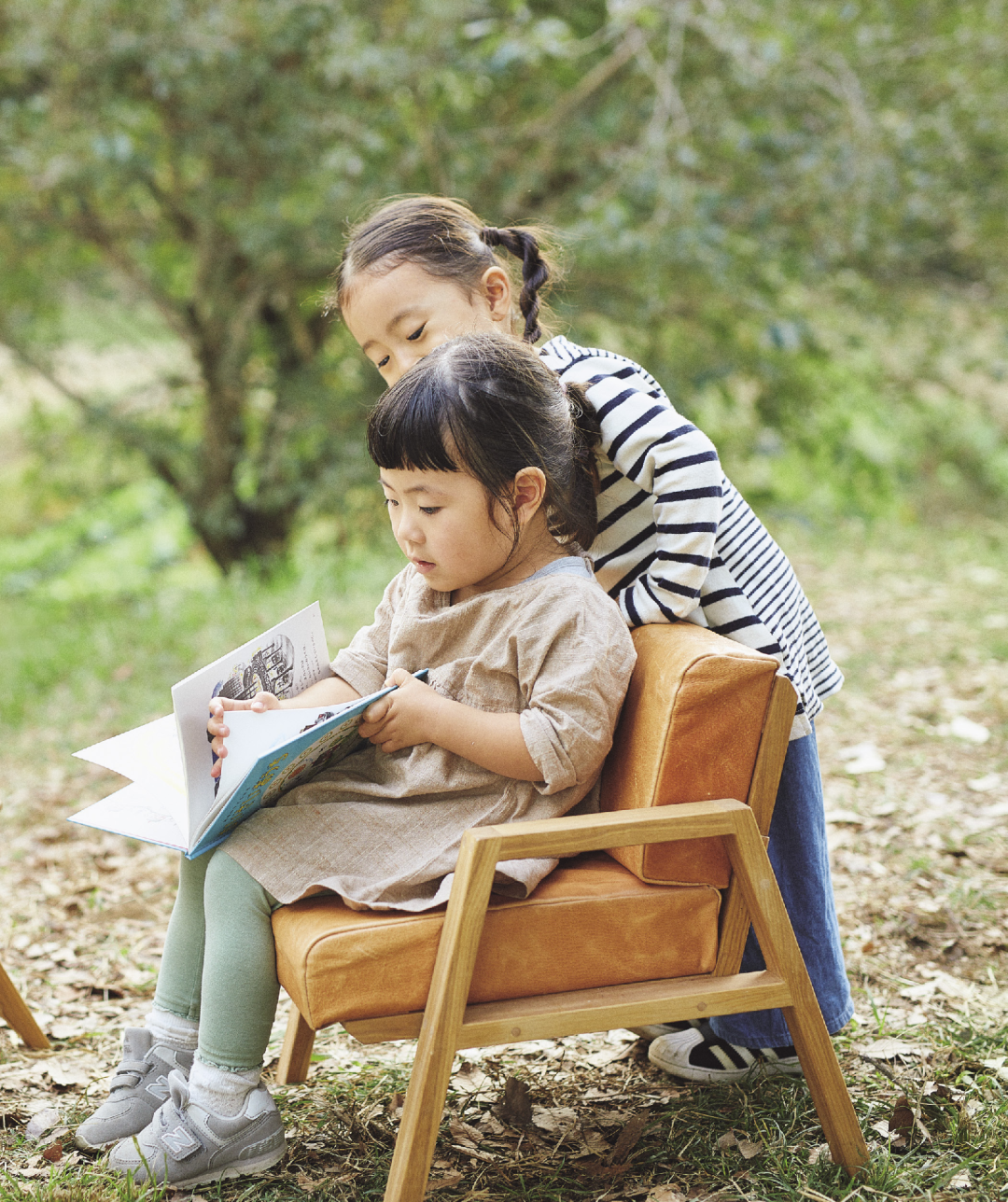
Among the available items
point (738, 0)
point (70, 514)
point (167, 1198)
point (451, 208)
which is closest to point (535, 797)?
point (167, 1198)

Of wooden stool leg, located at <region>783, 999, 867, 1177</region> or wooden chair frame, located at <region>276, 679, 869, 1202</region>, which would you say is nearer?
wooden chair frame, located at <region>276, 679, 869, 1202</region>

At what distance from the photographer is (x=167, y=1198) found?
211cm

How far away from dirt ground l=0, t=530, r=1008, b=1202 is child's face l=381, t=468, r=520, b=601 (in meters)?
1.11

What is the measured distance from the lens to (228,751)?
2.08 meters

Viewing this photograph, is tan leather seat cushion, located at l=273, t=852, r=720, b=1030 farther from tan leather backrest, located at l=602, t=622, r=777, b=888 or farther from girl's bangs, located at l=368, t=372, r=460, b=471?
girl's bangs, located at l=368, t=372, r=460, b=471

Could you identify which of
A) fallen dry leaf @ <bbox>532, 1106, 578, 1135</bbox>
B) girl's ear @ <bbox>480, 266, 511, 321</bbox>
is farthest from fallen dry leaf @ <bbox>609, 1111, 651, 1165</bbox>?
girl's ear @ <bbox>480, 266, 511, 321</bbox>

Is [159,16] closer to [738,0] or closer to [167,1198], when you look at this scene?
[738,0]

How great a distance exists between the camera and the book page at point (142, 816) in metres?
2.14

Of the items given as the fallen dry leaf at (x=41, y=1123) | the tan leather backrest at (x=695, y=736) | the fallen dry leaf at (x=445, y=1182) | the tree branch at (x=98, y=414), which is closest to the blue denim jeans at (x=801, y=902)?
the tan leather backrest at (x=695, y=736)

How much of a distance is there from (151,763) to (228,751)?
0.22 meters

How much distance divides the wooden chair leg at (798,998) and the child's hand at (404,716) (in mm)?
563

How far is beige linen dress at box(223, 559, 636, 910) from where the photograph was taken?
2.05 m

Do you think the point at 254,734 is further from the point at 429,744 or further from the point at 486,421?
the point at 486,421

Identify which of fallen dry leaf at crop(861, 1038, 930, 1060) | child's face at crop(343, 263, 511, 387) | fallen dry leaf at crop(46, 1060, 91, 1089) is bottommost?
fallen dry leaf at crop(861, 1038, 930, 1060)
